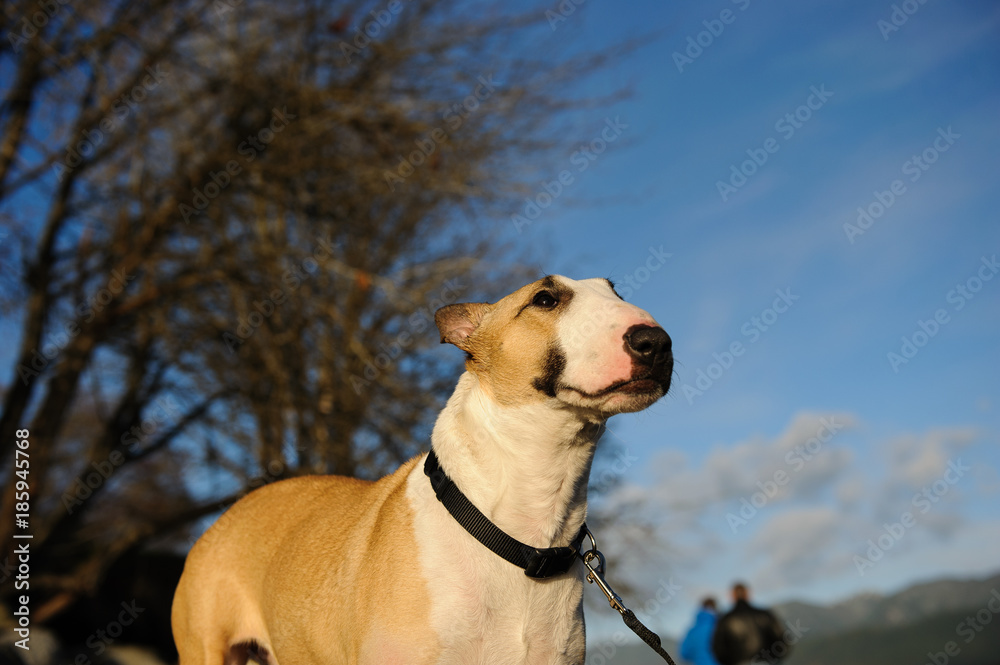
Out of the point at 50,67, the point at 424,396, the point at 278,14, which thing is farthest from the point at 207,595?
the point at 278,14

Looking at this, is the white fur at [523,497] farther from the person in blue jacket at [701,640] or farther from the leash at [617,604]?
the person in blue jacket at [701,640]

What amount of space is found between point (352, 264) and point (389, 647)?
28.9ft

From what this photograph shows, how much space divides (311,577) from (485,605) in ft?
3.45

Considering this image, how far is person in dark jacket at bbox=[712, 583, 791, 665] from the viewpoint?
909cm

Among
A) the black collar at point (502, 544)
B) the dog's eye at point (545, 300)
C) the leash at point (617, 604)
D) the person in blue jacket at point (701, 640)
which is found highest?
the dog's eye at point (545, 300)

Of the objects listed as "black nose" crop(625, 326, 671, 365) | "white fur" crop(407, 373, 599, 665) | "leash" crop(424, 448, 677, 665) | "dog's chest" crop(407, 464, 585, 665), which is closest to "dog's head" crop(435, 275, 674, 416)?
"black nose" crop(625, 326, 671, 365)

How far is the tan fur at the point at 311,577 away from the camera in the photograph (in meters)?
2.95

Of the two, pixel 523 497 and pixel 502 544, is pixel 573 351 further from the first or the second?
pixel 502 544

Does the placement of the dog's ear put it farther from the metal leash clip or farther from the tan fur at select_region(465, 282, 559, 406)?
the metal leash clip

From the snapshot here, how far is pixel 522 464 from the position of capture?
309 centimetres

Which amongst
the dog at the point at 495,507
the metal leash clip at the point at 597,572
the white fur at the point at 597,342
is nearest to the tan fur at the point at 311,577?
the dog at the point at 495,507

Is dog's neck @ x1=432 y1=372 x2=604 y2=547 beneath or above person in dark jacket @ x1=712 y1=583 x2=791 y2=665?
above

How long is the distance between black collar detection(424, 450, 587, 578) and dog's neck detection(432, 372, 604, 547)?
37mm

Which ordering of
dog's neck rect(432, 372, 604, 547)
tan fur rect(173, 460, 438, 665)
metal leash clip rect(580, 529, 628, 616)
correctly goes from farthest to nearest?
metal leash clip rect(580, 529, 628, 616), dog's neck rect(432, 372, 604, 547), tan fur rect(173, 460, 438, 665)
